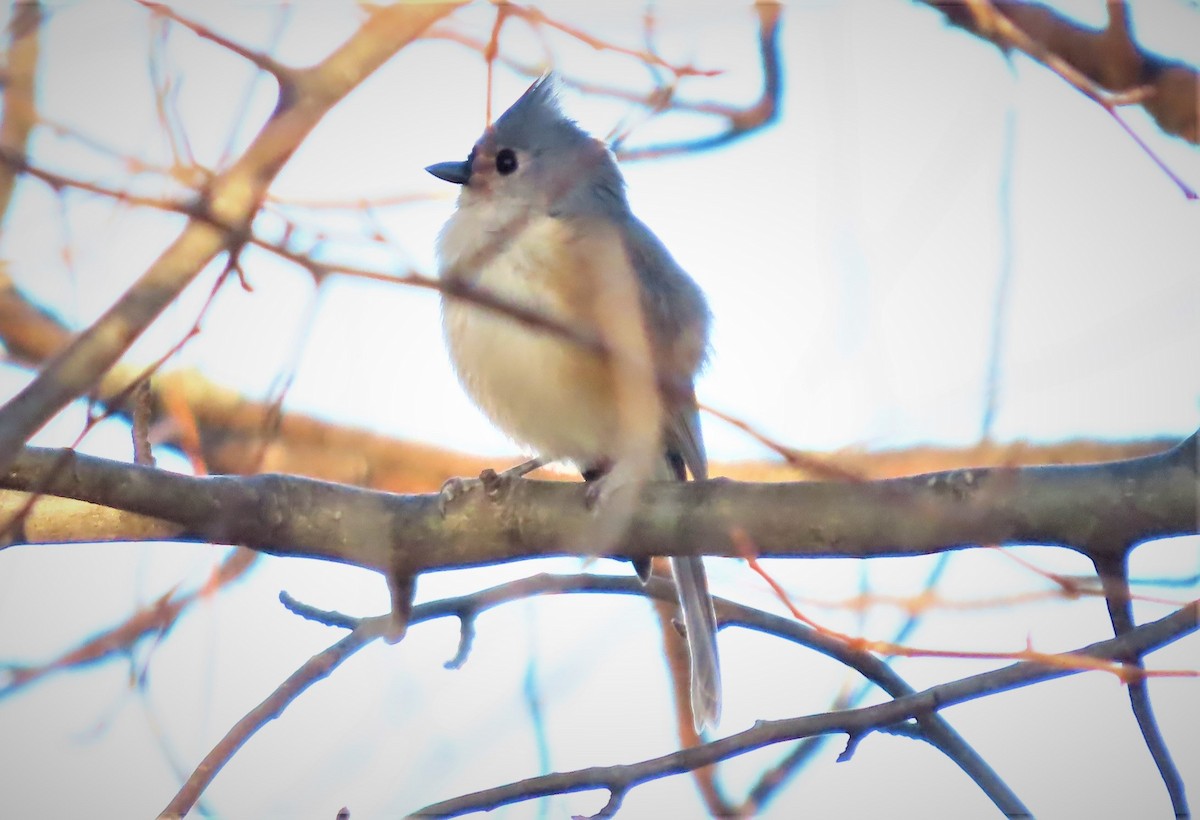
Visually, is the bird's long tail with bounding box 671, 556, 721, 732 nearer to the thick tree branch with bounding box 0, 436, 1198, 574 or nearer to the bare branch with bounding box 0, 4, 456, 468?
the thick tree branch with bounding box 0, 436, 1198, 574

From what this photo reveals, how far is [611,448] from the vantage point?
406 centimetres

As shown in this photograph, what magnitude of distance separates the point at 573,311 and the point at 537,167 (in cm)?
96

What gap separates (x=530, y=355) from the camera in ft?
12.3

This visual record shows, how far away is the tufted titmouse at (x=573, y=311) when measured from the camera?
3666 mm

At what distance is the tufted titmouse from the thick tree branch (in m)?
0.64

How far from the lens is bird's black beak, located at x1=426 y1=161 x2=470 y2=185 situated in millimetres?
4371

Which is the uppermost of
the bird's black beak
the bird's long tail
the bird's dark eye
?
the bird's dark eye

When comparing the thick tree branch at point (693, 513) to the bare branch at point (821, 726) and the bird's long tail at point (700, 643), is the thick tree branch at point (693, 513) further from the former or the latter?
the bird's long tail at point (700, 643)

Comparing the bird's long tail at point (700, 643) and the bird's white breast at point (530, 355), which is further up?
the bird's white breast at point (530, 355)

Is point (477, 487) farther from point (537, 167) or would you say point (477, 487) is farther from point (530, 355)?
point (537, 167)

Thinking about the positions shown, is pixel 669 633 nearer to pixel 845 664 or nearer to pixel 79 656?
pixel 845 664

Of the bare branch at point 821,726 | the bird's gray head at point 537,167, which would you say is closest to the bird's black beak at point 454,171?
the bird's gray head at point 537,167

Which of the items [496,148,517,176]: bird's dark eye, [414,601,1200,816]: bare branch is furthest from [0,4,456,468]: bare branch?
[496,148,517,176]: bird's dark eye

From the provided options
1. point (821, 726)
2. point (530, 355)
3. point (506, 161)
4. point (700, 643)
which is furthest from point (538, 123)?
point (821, 726)
